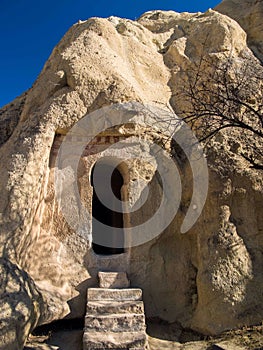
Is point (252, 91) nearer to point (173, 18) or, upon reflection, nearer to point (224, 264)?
point (224, 264)

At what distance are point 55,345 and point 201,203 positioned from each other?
128 inches

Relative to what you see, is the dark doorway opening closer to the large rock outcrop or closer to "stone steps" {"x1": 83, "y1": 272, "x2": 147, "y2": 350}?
"stone steps" {"x1": 83, "y1": 272, "x2": 147, "y2": 350}

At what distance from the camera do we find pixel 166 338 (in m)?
5.57

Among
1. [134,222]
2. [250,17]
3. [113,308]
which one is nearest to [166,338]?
[113,308]

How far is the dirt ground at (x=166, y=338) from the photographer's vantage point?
5023 millimetres

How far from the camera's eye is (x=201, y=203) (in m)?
6.41

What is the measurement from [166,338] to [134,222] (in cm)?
195

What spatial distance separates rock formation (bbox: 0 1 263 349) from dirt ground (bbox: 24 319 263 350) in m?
0.14

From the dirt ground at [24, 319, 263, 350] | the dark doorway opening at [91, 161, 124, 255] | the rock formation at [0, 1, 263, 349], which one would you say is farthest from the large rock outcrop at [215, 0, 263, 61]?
the dirt ground at [24, 319, 263, 350]

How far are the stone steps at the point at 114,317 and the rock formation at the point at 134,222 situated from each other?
1.16 feet

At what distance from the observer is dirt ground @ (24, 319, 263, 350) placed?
5.02m

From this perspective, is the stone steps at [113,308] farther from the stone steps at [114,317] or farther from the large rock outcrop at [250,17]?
the large rock outcrop at [250,17]

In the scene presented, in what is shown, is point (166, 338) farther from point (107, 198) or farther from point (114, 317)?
point (107, 198)

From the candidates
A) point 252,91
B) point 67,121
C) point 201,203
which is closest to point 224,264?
point 201,203
